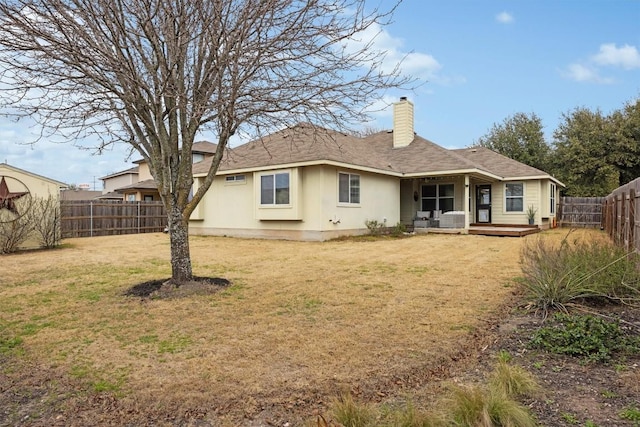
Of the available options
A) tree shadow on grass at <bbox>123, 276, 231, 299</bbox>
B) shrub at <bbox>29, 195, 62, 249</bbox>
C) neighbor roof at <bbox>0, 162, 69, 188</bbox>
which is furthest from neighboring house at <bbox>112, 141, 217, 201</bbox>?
tree shadow on grass at <bbox>123, 276, 231, 299</bbox>

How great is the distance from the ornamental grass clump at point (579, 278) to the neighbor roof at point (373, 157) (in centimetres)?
767

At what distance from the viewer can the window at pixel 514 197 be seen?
19766mm

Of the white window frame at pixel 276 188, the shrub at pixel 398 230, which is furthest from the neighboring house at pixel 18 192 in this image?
the shrub at pixel 398 230

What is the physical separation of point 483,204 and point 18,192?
18738mm

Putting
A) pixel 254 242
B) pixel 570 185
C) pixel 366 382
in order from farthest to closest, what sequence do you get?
1. pixel 570 185
2. pixel 254 242
3. pixel 366 382

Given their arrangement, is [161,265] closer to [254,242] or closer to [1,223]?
[254,242]

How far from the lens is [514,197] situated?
20.0 metres

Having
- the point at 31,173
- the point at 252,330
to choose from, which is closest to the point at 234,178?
the point at 31,173

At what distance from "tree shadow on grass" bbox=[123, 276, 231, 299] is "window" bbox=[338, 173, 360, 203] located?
866 centimetres

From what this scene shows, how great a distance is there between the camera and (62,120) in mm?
5973

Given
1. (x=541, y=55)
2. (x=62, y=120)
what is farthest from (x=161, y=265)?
(x=541, y=55)

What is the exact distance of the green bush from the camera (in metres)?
3.68

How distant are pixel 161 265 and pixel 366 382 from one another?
7.32 metres

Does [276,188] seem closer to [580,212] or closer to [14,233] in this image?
[14,233]
